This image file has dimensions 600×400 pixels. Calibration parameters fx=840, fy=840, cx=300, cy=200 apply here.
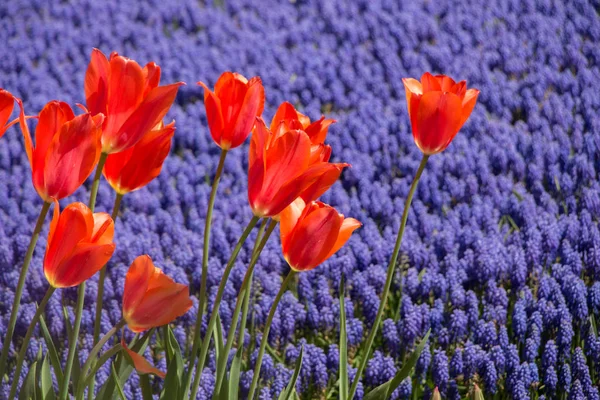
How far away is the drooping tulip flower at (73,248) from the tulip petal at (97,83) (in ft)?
0.80

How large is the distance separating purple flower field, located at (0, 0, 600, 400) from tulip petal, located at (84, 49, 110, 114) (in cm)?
92

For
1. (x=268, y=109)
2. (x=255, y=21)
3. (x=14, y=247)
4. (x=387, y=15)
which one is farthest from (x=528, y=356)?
(x=255, y=21)

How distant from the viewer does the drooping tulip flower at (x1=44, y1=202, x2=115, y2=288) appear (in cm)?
125

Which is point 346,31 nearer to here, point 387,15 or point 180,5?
point 387,15

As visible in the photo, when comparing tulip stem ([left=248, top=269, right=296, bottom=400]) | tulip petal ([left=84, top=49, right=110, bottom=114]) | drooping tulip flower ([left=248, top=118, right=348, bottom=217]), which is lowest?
tulip stem ([left=248, top=269, right=296, bottom=400])

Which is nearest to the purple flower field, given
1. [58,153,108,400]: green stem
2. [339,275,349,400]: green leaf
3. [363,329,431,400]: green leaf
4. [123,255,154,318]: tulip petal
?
[339,275,349,400]: green leaf

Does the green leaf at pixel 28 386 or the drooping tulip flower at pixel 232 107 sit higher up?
the drooping tulip flower at pixel 232 107

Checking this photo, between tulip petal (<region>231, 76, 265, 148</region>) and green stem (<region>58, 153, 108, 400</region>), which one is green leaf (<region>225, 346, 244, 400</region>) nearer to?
green stem (<region>58, 153, 108, 400</region>)

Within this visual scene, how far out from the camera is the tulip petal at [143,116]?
4.45 feet

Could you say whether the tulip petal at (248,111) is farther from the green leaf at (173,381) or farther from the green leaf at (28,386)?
the green leaf at (28,386)

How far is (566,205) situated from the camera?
116 inches

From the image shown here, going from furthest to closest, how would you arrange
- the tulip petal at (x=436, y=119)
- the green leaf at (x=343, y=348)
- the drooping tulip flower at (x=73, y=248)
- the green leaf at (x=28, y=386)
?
the green leaf at (x=343, y=348), the green leaf at (x=28, y=386), the tulip petal at (x=436, y=119), the drooping tulip flower at (x=73, y=248)

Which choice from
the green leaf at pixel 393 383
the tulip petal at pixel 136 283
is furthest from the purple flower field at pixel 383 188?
the tulip petal at pixel 136 283

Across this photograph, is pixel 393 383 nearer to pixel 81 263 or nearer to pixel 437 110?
pixel 437 110
